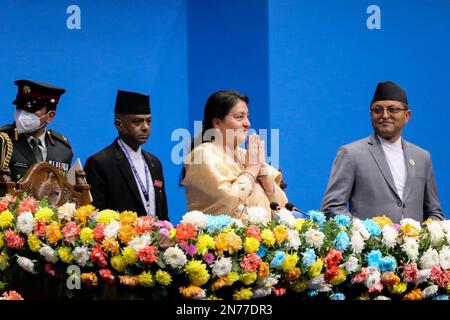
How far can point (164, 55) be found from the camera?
6.18 m

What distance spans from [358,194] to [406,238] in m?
0.76

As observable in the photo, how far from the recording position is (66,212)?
364cm

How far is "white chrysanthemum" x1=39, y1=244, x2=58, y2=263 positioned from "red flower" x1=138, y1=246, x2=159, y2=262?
1.15ft

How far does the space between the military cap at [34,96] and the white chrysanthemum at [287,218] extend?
4.48 feet

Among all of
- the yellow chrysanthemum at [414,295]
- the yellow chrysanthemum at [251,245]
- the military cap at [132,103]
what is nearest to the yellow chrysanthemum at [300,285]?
the yellow chrysanthemum at [251,245]

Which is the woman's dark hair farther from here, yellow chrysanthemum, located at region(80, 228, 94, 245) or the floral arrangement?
yellow chrysanthemum, located at region(80, 228, 94, 245)

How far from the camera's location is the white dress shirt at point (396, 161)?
453 centimetres

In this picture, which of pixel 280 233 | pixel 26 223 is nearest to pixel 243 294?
pixel 280 233

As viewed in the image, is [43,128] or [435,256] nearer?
[435,256]

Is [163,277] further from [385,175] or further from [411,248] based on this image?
[385,175]

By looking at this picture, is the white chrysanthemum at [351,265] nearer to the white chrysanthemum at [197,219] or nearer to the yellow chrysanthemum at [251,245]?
the yellow chrysanthemum at [251,245]

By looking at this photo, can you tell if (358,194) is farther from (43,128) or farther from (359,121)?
(359,121)
